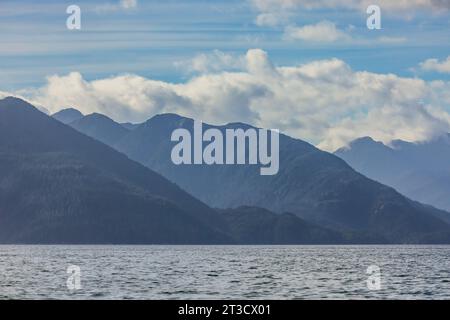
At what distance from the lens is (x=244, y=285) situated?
132625mm

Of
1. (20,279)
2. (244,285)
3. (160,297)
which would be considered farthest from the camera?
(20,279)
